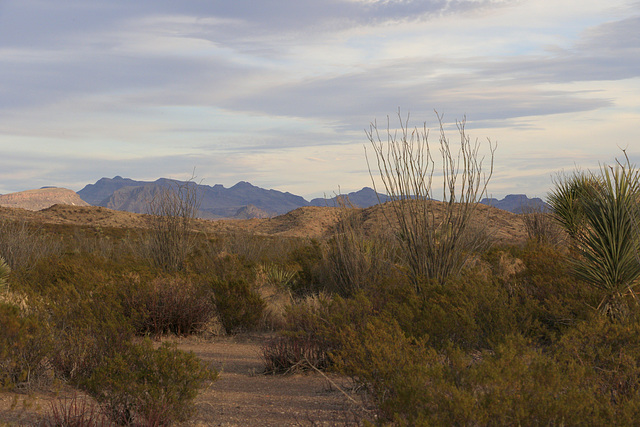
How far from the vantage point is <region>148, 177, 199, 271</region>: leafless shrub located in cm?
1204

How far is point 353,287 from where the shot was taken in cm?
985

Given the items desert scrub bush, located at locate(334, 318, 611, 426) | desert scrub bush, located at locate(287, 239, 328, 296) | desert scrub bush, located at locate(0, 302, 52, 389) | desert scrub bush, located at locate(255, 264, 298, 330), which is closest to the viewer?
desert scrub bush, located at locate(334, 318, 611, 426)

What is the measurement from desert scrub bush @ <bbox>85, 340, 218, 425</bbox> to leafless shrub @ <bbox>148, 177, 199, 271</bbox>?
25.5 ft

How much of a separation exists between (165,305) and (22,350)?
143 inches

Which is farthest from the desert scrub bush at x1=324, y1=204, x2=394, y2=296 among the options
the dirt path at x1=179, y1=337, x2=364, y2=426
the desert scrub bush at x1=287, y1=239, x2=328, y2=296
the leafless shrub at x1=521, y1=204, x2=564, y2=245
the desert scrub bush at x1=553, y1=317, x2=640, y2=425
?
the leafless shrub at x1=521, y1=204, x2=564, y2=245

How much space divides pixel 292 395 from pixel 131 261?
28.8 ft

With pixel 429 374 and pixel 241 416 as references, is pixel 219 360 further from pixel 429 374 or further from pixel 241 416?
pixel 429 374

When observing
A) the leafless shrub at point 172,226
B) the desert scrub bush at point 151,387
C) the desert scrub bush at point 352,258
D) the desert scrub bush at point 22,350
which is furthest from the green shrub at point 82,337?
the leafless shrub at point 172,226

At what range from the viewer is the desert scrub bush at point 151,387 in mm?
4160

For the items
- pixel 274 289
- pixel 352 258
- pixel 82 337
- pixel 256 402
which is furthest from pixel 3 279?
pixel 256 402

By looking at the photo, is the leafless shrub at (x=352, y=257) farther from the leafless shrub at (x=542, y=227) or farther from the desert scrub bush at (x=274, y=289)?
the leafless shrub at (x=542, y=227)

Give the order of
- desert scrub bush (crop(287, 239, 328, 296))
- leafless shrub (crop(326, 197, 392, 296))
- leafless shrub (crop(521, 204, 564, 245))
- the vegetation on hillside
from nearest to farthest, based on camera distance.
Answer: the vegetation on hillside < leafless shrub (crop(326, 197, 392, 296)) < desert scrub bush (crop(287, 239, 328, 296)) < leafless shrub (crop(521, 204, 564, 245))

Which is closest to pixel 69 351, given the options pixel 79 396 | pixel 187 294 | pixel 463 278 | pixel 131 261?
pixel 79 396

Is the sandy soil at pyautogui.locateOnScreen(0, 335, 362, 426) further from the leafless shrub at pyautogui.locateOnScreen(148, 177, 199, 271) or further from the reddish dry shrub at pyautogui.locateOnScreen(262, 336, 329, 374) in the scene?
the leafless shrub at pyautogui.locateOnScreen(148, 177, 199, 271)
